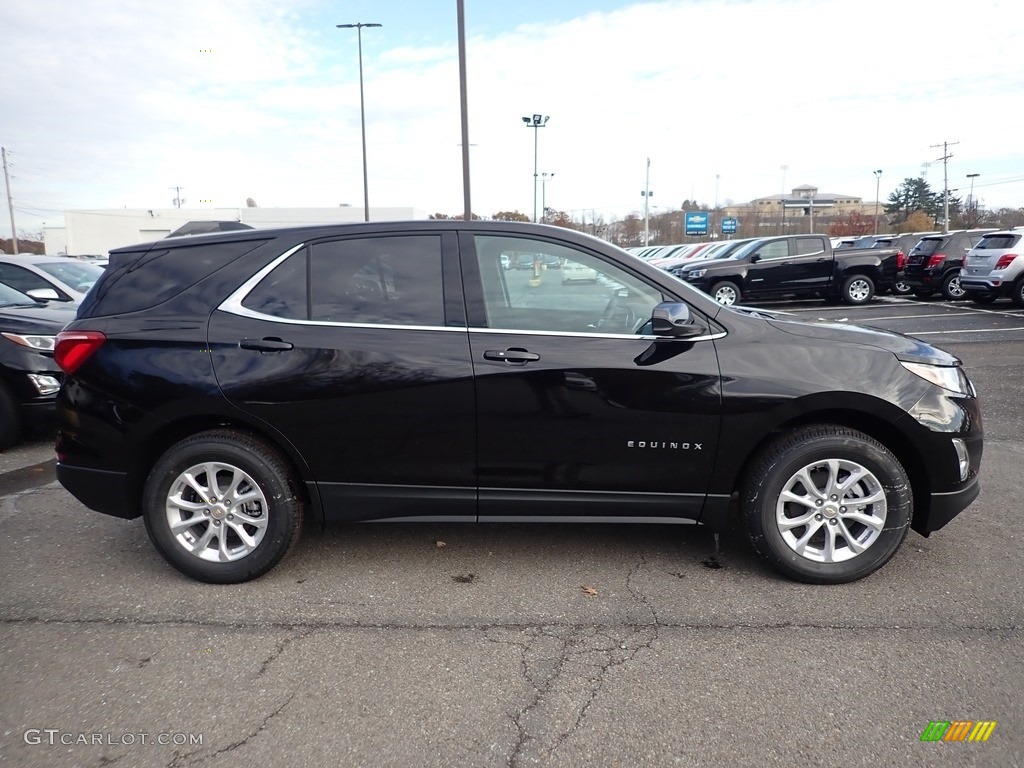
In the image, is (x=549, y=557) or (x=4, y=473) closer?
(x=549, y=557)

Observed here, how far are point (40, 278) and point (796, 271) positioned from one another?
1592cm

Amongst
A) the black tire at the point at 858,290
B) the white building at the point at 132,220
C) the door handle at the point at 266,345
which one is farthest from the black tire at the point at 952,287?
the white building at the point at 132,220

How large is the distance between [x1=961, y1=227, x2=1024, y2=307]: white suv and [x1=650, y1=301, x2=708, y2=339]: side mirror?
48.5ft

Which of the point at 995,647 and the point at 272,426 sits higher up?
the point at 272,426

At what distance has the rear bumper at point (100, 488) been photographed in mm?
3570

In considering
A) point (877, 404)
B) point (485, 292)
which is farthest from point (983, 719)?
point (485, 292)

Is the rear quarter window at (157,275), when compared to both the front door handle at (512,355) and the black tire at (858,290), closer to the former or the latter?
the front door handle at (512,355)

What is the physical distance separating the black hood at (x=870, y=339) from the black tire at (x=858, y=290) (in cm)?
1609

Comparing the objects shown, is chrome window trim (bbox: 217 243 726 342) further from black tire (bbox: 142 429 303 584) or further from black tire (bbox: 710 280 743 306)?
black tire (bbox: 710 280 743 306)

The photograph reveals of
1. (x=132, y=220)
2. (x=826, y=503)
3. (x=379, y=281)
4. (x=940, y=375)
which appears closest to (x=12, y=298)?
(x=379, y=281)

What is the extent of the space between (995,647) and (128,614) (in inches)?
147

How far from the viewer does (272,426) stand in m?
3.47

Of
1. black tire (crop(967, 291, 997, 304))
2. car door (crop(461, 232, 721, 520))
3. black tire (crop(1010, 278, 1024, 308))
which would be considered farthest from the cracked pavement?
black tire (crop(967, 291, 997, 304))

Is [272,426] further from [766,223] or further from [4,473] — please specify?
[766,223]
